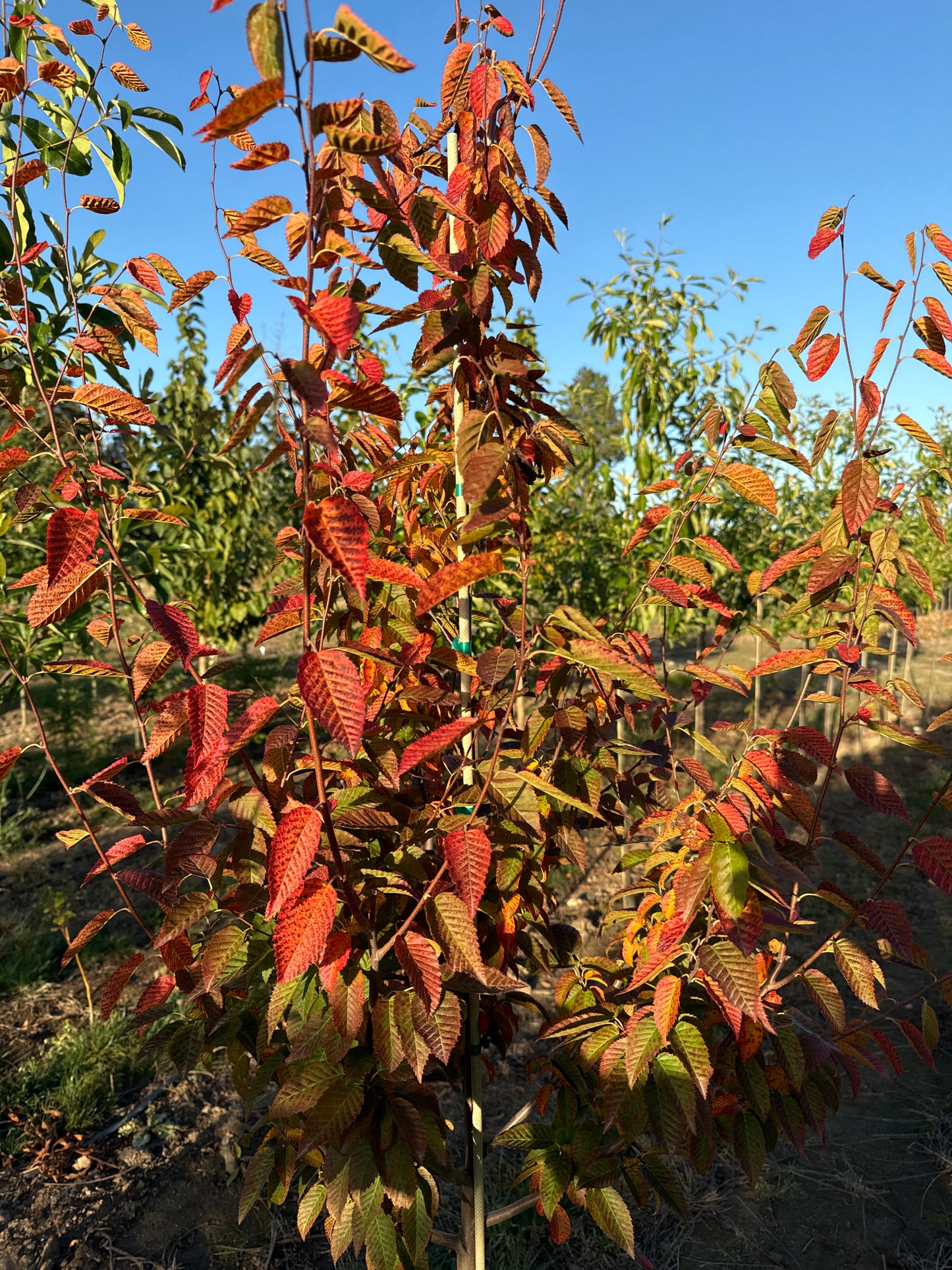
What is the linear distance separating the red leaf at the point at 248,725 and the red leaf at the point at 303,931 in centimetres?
17

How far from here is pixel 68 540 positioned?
0.85m

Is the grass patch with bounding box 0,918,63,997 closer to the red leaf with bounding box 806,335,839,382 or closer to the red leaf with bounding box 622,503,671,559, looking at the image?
the red leaf with bounding box 622,503,671,559

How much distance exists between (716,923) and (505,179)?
3.52ft

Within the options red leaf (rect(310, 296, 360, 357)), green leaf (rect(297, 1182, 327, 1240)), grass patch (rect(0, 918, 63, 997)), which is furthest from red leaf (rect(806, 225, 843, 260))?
grass patch (rect(0, 918, 63, 997))

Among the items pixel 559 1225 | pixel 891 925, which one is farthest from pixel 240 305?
pixel 559 1225

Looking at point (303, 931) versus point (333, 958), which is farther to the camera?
point (333, 958)

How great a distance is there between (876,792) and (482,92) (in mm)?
1132

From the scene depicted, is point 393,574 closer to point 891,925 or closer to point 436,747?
point 436,747


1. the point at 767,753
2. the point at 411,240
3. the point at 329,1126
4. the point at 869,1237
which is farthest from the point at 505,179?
the point at 869,1237

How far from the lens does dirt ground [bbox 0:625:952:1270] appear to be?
2082 mm

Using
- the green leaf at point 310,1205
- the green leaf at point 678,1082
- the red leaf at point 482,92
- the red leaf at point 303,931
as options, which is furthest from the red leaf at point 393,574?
the green leaf at point 310,1205

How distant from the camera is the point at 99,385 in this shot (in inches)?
39.2

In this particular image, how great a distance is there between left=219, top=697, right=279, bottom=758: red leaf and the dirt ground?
190 cm

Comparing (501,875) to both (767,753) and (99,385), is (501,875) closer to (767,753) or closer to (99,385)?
(767,753)
